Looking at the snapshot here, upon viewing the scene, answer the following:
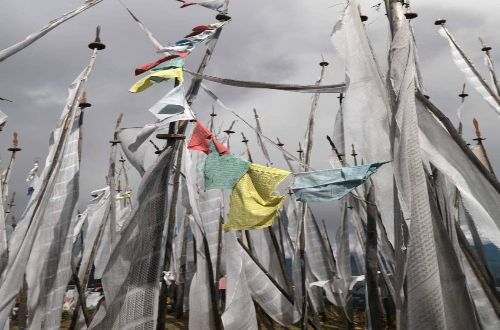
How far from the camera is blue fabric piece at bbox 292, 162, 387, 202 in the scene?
586 cm

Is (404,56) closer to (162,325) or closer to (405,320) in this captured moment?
(405,320)

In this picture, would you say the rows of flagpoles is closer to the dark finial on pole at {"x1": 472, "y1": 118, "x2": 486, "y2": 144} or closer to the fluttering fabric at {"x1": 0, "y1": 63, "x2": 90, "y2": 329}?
the fluttering fabric at {"x1": 0, "y1": 63, "x2": 90, "y2": 329}

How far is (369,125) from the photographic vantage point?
5.65 meters

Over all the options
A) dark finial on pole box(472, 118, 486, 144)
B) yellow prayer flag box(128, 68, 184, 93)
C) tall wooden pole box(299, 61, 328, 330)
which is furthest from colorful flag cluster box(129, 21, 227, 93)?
dark finial on pole box(472, 118, 486, 144)

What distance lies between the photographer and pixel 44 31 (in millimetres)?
6238

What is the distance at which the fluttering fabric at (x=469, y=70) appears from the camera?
709 cm

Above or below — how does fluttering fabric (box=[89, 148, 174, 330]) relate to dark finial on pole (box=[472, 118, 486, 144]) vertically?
below

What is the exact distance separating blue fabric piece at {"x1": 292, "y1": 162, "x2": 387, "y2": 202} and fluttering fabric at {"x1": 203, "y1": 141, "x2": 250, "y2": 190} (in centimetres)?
85

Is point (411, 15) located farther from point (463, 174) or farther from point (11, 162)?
point (11, 162)

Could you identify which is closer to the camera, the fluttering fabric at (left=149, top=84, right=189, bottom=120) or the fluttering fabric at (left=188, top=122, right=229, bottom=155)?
the fluttering fabric at (left=149, top=84, right=189, bottom=120)

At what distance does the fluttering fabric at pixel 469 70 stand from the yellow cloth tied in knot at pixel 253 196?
3669 millimetres

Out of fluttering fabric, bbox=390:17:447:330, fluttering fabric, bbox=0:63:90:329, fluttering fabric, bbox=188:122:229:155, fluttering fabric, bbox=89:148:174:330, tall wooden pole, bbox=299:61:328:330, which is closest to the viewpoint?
fluttering fabric, bbox=390:17:447:330

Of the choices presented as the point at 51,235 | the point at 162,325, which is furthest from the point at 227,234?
the point at 51,235

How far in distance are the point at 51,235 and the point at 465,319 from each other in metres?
5.91
